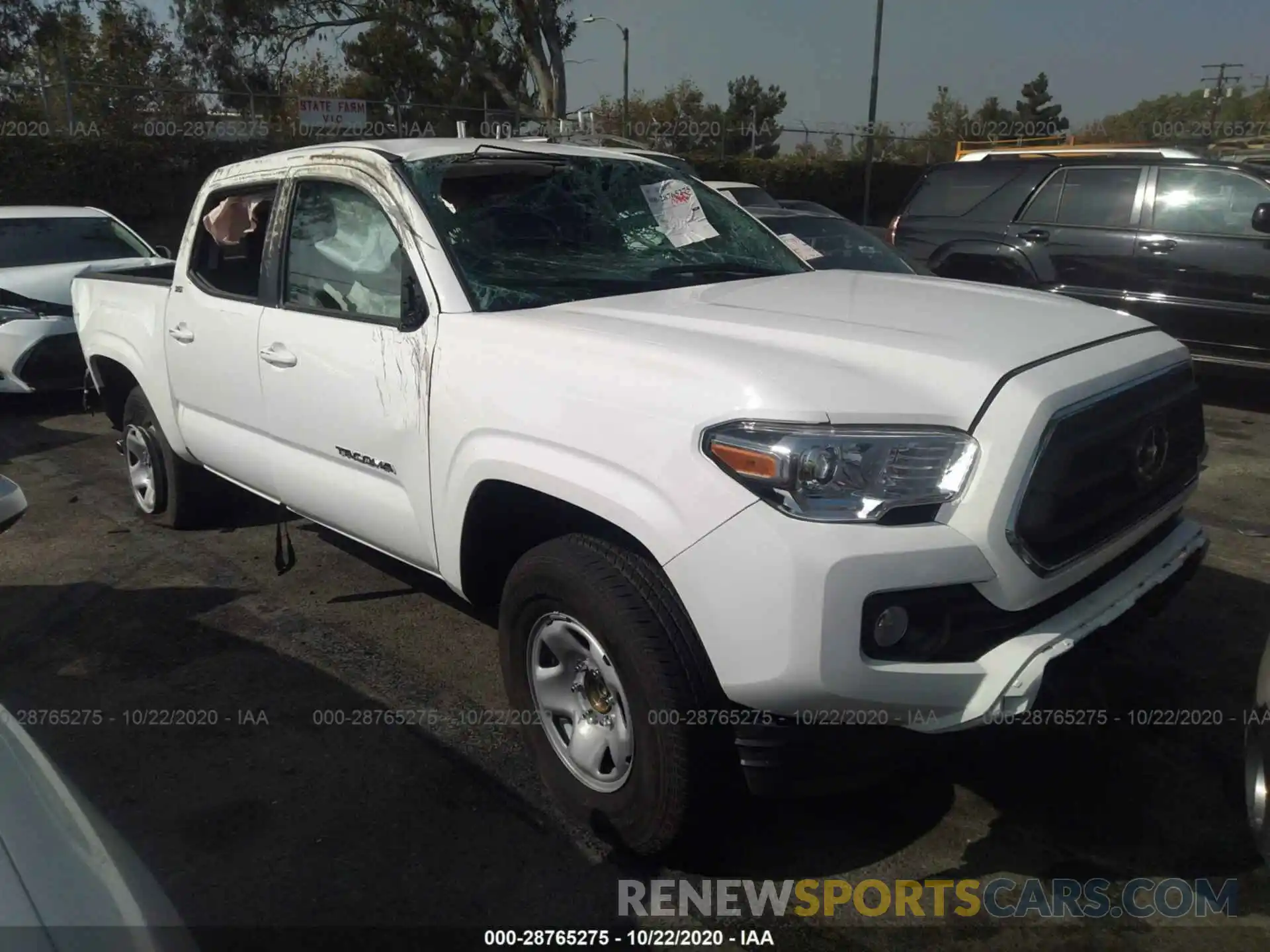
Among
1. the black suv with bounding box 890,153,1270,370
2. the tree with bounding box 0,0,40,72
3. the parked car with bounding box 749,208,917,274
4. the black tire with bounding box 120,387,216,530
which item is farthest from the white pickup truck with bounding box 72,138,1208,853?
the tree with bounding box 0,0,40,72

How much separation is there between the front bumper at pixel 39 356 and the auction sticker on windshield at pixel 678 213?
5760 mm

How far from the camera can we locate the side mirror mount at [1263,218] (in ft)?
23.8

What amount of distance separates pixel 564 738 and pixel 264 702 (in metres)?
1.33

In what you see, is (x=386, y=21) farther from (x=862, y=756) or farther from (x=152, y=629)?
(x=862, y=756)

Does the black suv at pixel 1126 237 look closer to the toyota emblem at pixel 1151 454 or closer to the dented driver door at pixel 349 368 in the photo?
the toyota emblem at pixel 1151 454

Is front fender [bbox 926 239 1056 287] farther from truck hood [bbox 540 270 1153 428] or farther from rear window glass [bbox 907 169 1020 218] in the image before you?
truck hood [bbox 540 270 1153 428]

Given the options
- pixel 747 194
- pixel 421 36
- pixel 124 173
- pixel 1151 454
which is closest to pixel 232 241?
pixel 1151 454

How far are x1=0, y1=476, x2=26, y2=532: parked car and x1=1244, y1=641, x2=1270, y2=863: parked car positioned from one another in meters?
3.31

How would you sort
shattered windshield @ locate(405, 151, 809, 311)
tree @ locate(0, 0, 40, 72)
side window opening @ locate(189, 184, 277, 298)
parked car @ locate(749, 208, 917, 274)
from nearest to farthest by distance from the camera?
shattered windshield @ locate(405, 151, 809, 311) < side window opening @ locate(189, 184, 277, 298) < parked car @ locate(749, 208, 917, 274) < tree @ locate(0, 0, 40, 72)

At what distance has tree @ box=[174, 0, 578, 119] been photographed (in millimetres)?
26781

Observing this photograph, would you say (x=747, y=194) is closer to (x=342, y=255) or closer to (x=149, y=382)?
(x=149, y=382)

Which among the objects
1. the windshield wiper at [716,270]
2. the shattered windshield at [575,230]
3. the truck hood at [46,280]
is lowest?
the truck hood at [46,280]

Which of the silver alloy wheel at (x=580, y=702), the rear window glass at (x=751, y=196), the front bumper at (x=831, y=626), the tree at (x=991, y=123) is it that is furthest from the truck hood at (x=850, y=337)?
the tree at (x=991, y=123)

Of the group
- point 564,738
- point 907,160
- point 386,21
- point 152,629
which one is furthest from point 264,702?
point 907,160
